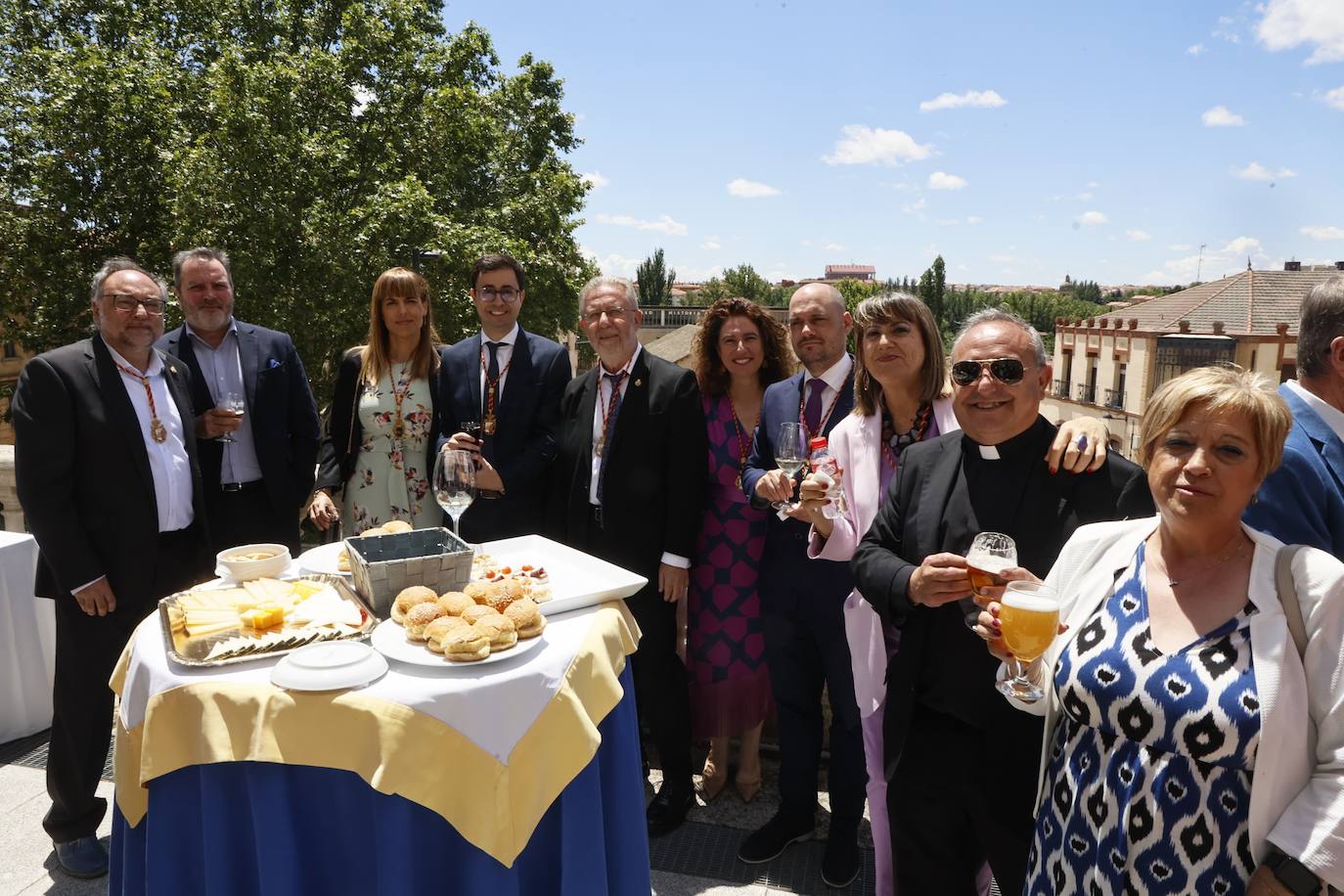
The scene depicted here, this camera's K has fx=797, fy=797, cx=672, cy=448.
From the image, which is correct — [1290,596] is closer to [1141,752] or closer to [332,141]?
[1141,752]

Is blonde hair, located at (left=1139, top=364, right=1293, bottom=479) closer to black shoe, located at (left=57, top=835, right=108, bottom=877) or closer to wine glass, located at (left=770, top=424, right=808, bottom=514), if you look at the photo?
wine glass, located at (left=770, top=424, right=808, bottom=514)

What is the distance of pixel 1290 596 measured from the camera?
1.70 metres

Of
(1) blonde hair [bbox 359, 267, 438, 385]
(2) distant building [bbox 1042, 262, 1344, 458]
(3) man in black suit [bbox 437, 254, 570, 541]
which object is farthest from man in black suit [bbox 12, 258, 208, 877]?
(2) distant building [bbox 1042, 262, 1344, 458]

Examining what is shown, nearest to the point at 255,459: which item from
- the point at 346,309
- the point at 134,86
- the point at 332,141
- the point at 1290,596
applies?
the point at 1290,596

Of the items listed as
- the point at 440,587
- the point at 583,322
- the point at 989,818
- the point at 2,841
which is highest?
the point at 583,322

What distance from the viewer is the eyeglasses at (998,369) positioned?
235 centimetres

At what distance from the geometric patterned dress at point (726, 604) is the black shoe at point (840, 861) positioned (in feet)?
2.45

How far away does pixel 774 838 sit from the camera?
3400 mm

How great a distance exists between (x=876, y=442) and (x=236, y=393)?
10.1 ft

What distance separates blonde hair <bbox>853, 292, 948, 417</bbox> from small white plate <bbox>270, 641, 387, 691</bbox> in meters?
2.03

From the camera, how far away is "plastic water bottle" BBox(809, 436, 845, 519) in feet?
9.27

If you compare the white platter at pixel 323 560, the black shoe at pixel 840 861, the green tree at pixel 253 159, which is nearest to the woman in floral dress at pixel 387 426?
the white platter at pixel 323 560

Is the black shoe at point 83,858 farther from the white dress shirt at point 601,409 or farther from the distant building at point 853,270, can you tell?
the distant building at point 853,270

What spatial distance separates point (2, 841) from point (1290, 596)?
4.67 meters
